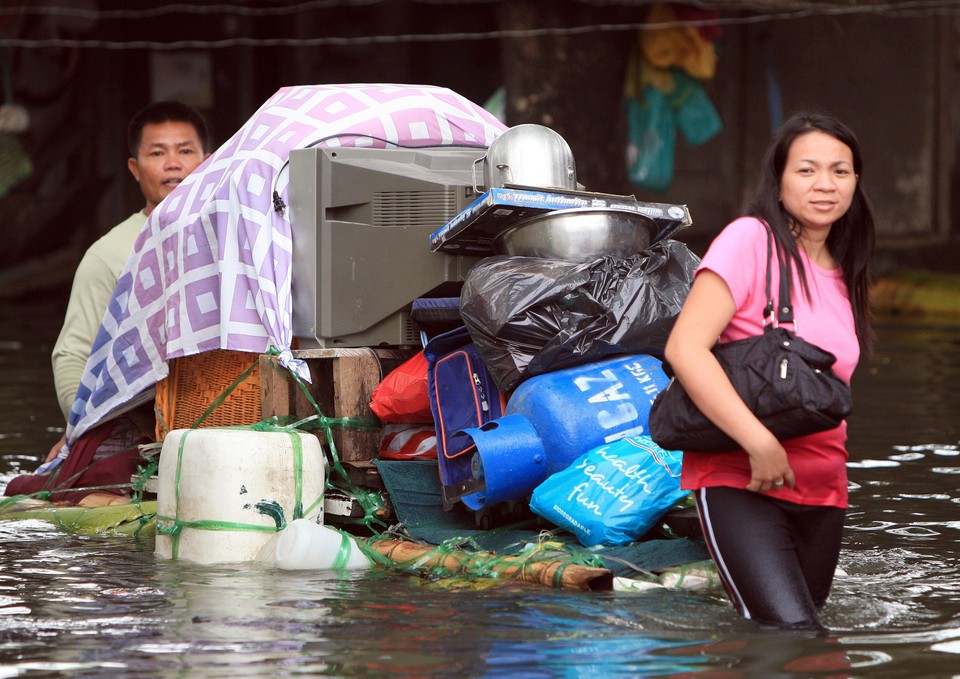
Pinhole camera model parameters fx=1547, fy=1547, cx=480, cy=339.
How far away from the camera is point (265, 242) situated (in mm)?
5879

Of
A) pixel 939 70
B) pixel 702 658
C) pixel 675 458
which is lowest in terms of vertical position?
pixel 702 658

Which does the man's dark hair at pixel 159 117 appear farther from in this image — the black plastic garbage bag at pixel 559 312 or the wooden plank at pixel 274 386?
the black plastic garbage bag at pixel 559 312

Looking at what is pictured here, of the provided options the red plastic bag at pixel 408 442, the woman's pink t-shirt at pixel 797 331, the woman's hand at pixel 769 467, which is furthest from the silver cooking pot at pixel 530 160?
the woman's hand at pixel 769 467

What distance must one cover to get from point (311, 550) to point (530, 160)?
5.31 ft

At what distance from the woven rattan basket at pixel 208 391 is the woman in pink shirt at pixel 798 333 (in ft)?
8.69

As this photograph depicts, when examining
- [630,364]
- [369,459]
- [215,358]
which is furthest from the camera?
[215,358]

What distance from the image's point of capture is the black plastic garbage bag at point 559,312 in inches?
205

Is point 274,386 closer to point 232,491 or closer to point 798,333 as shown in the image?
point 232,491

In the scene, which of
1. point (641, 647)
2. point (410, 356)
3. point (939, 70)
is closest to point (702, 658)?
point (641, 647)

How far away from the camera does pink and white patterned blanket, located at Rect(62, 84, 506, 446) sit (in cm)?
592

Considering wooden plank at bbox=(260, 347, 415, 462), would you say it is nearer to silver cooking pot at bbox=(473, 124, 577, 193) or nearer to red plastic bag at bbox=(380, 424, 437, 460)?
red plastic bag at bbox=(380, 424, 437, 460)

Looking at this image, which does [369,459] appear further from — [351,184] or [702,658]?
[702,658]

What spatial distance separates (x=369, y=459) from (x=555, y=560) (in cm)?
121

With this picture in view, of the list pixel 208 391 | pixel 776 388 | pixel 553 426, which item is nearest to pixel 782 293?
pixel 776 388
